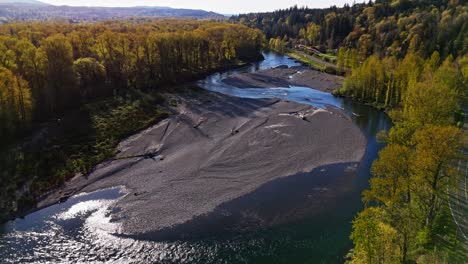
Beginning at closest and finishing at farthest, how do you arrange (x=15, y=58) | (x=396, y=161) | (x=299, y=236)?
(x=396, y=161) < (x=299, y=236) < (x=15, y=58)

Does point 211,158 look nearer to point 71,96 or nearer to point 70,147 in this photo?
point 70,147

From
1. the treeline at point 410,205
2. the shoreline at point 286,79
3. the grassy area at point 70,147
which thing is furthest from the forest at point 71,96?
the treeline at point 410,205

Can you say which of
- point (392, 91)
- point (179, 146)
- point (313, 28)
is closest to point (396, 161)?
point (179, 146)

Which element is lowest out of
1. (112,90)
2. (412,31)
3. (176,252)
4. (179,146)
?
(176,252)

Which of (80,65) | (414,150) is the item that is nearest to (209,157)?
(414,150)

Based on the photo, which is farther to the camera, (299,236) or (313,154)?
(313,154)

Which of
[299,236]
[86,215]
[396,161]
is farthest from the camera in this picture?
[86,215]

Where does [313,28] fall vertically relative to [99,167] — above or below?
above

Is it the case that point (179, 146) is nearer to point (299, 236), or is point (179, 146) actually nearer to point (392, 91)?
point (299, 236)
